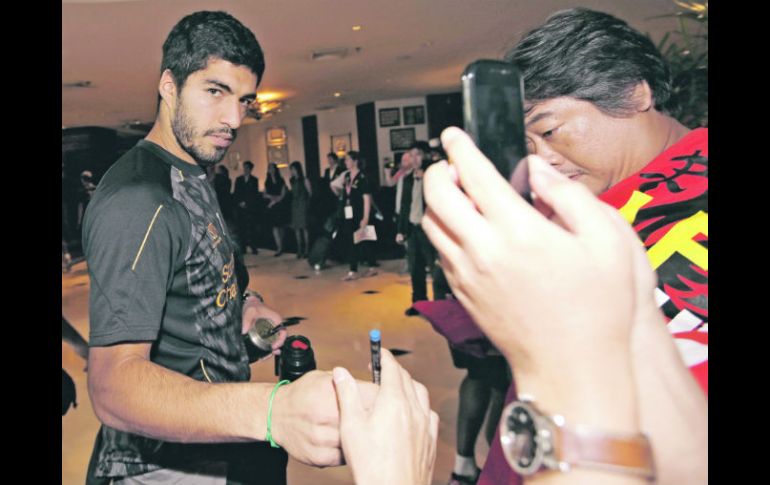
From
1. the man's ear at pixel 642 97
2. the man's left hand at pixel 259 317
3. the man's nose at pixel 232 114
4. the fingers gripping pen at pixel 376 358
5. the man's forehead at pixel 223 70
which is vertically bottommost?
the man's left hand at pixel 259 317

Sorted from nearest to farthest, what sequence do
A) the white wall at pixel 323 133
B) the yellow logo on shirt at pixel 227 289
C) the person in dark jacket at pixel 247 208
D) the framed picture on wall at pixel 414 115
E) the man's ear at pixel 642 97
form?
the man's ear at pixel 642 97 < the yellow logo on shirt at pixel 227 289 < the person in dark jacket at pixel 247 208 < the framed picture on wall at pixel 414 115 < the white wall at pixel 323 133

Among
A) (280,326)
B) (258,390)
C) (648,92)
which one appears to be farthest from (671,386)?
(280,326)

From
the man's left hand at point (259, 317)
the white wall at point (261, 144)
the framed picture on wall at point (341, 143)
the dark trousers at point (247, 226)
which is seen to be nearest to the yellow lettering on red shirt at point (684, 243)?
the man's left hand at point (259, 317)

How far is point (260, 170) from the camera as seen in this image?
18.5 metres

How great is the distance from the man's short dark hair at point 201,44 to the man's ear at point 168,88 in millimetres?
13

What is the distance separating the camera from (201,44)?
4.63 ft

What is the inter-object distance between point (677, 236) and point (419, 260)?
5112 mm

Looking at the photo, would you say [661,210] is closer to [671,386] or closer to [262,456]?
[671,386]

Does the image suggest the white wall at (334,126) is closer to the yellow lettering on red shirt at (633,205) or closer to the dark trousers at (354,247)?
the dark trousers at (354,247)

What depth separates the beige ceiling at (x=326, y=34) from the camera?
572cm

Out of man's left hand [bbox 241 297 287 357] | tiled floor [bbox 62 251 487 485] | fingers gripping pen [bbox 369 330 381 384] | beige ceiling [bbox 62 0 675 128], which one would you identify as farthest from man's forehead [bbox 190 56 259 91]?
beige ceiling [bbox 62 0 675 128]

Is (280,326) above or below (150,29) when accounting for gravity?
below

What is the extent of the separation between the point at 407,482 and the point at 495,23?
23.5 feet

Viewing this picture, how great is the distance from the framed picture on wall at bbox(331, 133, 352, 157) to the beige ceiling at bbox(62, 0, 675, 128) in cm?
332
